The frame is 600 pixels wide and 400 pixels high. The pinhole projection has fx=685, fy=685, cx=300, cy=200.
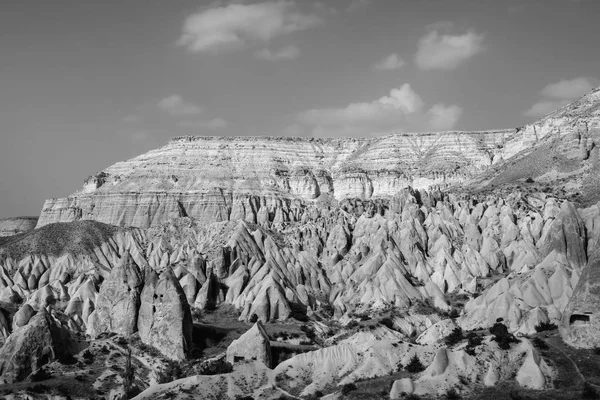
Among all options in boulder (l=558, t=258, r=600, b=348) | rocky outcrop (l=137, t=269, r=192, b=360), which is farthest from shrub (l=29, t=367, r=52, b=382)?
boulder (l=558, t=258, r=600, b=348)

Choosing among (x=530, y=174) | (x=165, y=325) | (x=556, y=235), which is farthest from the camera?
(x=530, y=174)

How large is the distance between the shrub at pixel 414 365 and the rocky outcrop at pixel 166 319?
83.2 ft

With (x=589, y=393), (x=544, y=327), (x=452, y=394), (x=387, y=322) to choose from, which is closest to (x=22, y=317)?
(x=387, y=322)

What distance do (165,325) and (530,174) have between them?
97714 mm

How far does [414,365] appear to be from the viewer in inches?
2069

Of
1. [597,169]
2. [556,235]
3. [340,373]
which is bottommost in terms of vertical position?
[340,373]

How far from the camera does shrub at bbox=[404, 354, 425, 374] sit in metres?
52.1

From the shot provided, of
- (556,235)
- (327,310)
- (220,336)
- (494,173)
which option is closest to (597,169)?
(494,173)

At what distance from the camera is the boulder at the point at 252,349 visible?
60406 mm

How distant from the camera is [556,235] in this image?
81875mm

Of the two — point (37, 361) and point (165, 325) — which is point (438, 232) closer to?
point (165, 325)

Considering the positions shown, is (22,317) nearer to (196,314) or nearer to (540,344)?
(196,314)

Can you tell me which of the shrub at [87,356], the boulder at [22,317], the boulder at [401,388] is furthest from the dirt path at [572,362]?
the boulder at [22,317]

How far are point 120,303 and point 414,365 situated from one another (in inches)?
1446
